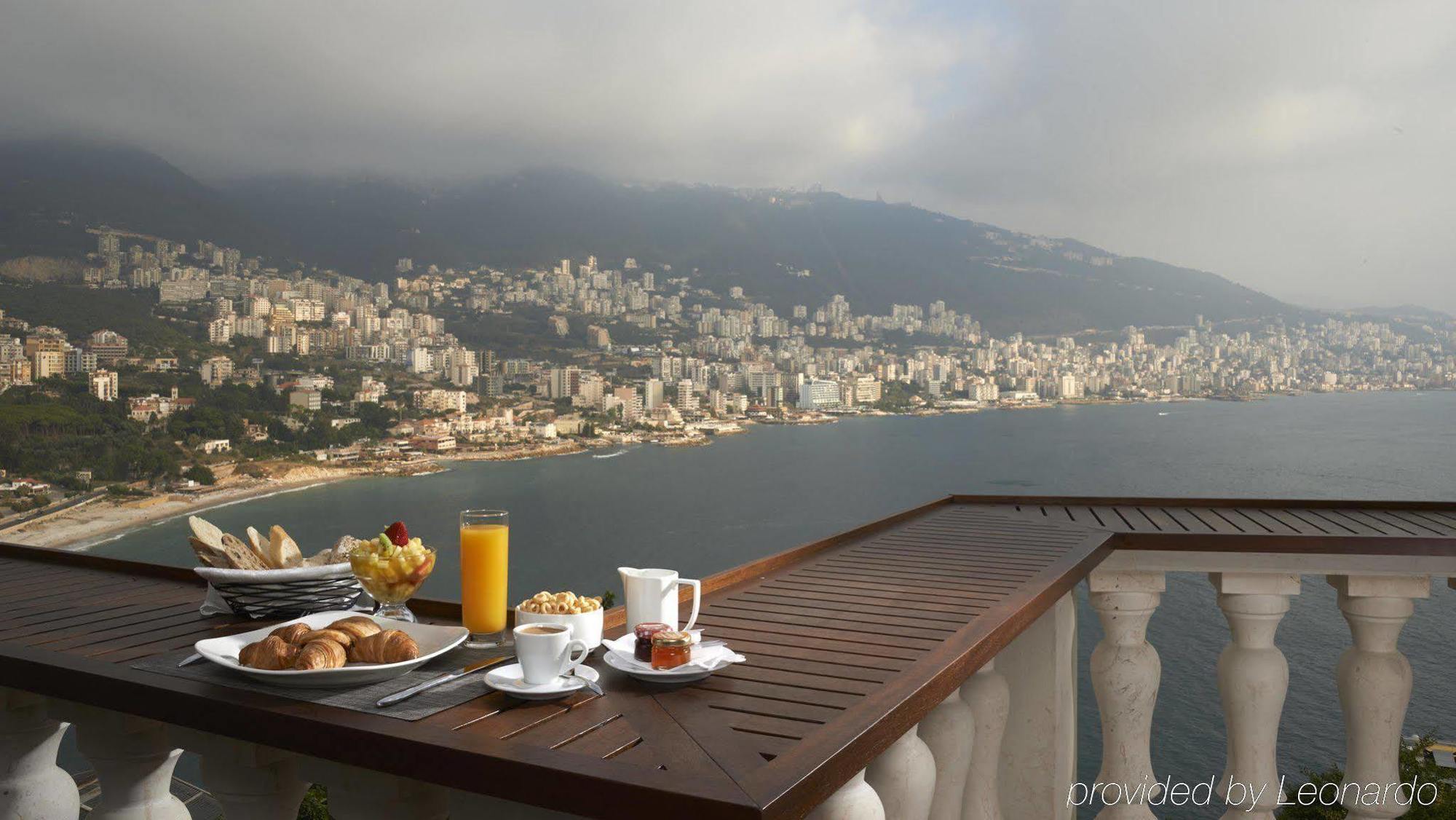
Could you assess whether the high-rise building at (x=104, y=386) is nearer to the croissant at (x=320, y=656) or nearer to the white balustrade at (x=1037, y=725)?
the white balustrade at (x=1037, y=725)

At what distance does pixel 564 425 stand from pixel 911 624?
6604 cm

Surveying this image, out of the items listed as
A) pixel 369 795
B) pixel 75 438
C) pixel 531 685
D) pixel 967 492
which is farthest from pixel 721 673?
pixel 75 438

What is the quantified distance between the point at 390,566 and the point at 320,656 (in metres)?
0.32

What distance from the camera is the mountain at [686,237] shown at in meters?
80.1

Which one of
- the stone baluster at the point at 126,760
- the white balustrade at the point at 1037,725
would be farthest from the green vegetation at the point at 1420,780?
the stone baluster at the point at 126,760

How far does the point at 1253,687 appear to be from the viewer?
2.30 meters

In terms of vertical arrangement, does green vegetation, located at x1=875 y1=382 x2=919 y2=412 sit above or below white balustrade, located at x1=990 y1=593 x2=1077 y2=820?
below

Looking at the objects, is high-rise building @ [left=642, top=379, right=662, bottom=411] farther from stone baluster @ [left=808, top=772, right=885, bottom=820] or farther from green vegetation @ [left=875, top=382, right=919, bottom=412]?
stone baluster @ [left=808, top=772, right=885, bottom=820]

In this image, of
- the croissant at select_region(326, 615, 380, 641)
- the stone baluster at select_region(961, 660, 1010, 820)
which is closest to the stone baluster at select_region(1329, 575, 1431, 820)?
the stone baluster at select_region(961, 660, 1010, 820)

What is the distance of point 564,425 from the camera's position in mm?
66688

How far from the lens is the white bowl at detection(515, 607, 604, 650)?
1418mm

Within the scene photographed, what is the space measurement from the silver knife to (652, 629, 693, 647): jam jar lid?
254 mm

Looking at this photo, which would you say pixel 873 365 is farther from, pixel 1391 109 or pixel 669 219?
pixel 1391 109

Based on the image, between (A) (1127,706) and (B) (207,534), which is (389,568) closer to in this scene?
(B) (207,534)
